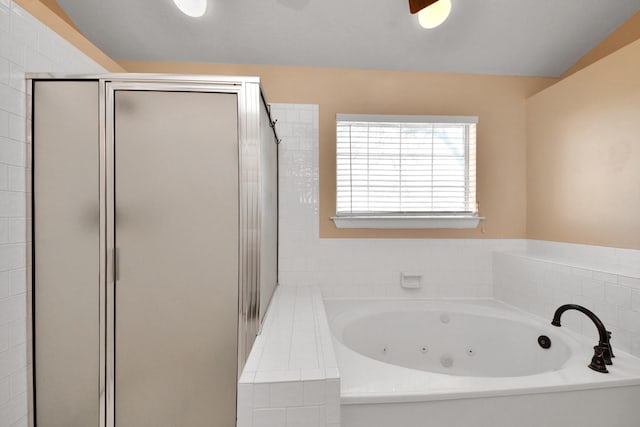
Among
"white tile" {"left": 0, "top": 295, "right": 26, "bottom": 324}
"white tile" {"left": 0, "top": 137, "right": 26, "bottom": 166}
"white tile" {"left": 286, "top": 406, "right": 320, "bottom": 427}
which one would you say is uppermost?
Answer: "white tile" {"left": 0, "top": 137, "right": 26, "bottom": 166}

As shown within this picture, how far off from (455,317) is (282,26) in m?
2.34

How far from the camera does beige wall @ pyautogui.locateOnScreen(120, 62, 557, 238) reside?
209 cm

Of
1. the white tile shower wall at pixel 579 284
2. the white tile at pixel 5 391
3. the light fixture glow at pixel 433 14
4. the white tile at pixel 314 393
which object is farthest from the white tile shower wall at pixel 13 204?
the white tile shower wall at pixel 579 284

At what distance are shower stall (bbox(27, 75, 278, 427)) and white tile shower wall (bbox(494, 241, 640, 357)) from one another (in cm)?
174

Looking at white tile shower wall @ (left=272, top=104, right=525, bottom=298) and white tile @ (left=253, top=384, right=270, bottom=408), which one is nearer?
white tile @ (left=253, top=384, right=270, bottom=408)

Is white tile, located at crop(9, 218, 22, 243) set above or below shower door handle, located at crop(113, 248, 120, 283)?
above

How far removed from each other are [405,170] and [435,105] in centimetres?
57

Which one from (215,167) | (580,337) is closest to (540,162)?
(580,337)

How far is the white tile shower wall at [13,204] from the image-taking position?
1.13 meters

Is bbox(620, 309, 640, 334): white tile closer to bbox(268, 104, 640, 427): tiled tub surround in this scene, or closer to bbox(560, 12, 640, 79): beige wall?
bbox(268, 104, 640, 427): tiled tub surround

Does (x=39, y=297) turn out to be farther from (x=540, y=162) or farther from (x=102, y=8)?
(x=540, y=162)

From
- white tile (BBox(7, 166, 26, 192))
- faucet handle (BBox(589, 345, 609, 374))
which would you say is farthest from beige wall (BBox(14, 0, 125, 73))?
faucet handle (BBox(589, 345, 609, 374))

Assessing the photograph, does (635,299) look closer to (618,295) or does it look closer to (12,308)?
(618,295)

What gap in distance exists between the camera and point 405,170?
2.13 m
